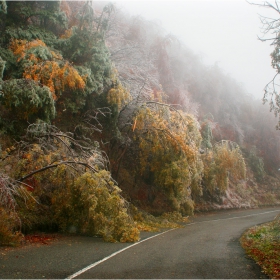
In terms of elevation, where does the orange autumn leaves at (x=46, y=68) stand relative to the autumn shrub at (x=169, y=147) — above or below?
above

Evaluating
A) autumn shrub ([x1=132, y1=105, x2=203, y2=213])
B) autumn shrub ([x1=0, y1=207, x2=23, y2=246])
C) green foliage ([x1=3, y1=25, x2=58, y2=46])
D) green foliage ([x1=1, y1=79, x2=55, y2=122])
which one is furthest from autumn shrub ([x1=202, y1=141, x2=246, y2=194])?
autumn shrub ([x1=0, y1=207, x2=23, y2=246])

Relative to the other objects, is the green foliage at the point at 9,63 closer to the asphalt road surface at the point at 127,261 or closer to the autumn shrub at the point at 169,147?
the autumn shrub at the point at 169,147

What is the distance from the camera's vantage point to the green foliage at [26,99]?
13164 millimetres

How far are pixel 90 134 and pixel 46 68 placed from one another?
4.63 m

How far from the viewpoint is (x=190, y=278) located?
683cm

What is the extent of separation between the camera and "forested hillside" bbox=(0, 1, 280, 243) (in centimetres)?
1194

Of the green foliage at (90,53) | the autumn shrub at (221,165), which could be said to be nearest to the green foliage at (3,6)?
the green foliage at (90,53)

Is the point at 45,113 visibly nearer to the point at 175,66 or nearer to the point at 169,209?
the point at 169,209

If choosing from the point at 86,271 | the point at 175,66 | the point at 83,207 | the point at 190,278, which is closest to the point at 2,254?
the point at 86,271

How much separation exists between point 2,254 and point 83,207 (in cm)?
411

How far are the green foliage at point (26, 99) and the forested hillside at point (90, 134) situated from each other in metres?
0.05

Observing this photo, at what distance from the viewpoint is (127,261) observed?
8375 millimetres

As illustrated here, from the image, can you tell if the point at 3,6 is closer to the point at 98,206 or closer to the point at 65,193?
the point at 65,193

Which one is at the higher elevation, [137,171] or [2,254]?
[137,171]
